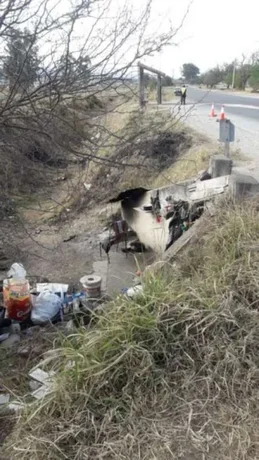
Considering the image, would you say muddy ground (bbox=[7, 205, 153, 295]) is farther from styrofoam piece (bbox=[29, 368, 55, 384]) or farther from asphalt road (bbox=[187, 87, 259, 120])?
asphalt road (bbox=[187, 87, 259, 120])

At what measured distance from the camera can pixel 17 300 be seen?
4.73 metres

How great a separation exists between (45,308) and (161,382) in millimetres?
2462

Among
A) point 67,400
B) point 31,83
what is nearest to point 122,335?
point 67,400

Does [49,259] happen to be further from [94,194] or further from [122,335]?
[122,335]

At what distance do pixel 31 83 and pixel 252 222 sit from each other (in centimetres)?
242

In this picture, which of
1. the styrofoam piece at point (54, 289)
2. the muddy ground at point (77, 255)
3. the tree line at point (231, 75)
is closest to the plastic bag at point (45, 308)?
the styrofoam piece at point (54, 289)

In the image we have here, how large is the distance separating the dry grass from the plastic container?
1.58 metres

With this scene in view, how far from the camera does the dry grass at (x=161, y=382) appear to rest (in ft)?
7.59

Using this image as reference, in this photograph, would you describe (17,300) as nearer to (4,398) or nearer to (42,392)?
(4,398)

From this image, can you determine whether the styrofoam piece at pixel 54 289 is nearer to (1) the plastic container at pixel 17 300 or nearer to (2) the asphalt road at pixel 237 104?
(1) the plastic container at pixel 17 300

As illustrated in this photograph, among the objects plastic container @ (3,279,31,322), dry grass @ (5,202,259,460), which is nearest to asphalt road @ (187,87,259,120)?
plastic container @ (3,279,31,322)

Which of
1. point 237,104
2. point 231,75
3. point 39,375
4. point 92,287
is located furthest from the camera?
point 231,75

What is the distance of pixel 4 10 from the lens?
319 centimetres

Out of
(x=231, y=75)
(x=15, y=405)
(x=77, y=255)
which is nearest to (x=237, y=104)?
(x=77, y=255)
